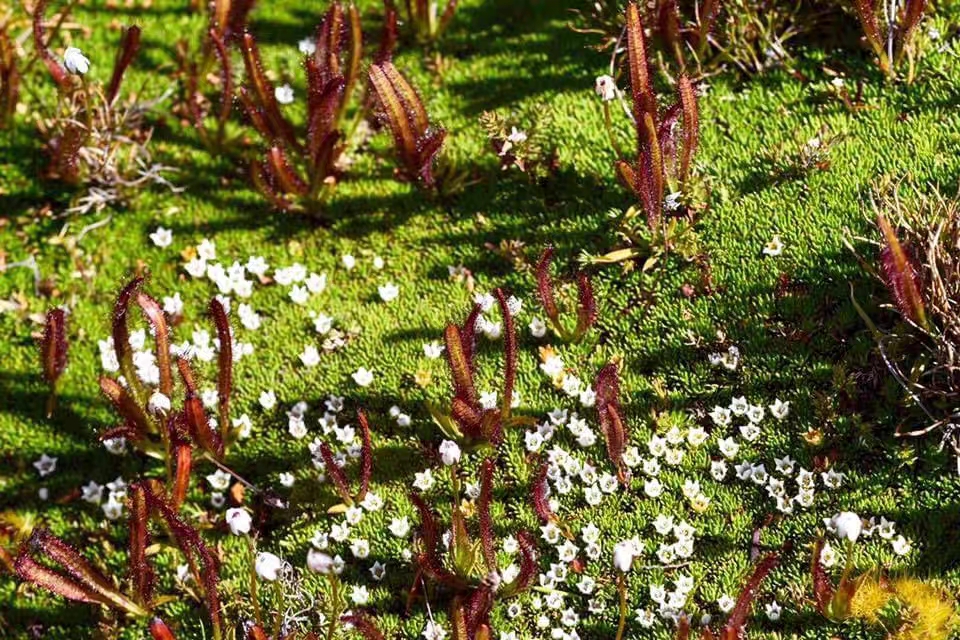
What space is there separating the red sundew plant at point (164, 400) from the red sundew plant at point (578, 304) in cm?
117

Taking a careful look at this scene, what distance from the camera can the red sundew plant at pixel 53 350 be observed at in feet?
13.3

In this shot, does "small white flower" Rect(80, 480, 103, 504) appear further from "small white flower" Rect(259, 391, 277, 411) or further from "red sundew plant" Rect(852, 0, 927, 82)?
"red sundew plant" Rect(852, 0, 927, 82)

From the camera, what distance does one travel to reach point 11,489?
4254mm

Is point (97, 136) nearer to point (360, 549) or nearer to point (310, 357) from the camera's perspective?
point (310, 357)

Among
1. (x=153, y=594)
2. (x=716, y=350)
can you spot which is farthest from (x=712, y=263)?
(x=153, y=594)

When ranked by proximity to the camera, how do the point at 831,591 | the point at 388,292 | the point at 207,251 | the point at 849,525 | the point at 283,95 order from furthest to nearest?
the point at 283,95
the point at 207,251
the point at 388,292
the point at 831,591
the point at 849,525

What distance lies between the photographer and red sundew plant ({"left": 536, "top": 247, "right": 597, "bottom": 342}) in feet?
13.0

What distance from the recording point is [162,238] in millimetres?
4734

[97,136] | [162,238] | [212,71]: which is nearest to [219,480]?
[162,238]

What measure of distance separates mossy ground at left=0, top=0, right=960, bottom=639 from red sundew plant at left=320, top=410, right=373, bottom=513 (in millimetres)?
90

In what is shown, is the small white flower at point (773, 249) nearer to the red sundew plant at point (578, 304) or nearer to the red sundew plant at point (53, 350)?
the red sundew plant at point (578, 304)

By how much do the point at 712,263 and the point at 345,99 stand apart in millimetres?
1768

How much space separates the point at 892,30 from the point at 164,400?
3.27 m

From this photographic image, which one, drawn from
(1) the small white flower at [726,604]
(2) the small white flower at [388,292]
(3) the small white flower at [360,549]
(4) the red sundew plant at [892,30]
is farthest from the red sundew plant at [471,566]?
(4) the red sundew plant at [892,30]
